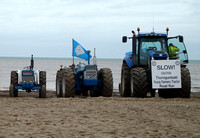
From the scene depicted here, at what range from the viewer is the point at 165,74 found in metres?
14.1

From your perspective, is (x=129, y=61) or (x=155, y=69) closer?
(x=155, y=69)

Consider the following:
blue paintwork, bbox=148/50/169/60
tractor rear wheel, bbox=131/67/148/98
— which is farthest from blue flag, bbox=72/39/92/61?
tractor rear wheel, bbox=131/67/148/98

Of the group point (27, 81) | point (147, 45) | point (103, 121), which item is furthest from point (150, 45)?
point (103, 121)

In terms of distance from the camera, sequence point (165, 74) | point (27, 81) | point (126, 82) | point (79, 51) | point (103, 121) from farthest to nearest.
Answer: point (79, 51) → point (27, 81) → point (126, 82) → point (165, 74) → point (103, 121)

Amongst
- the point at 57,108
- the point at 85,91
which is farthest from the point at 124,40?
the point at 57,108

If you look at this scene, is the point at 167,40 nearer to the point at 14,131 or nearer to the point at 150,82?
the point at 150,82

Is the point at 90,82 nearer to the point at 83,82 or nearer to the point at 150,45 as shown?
the point at 83,82

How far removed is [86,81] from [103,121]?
783cm

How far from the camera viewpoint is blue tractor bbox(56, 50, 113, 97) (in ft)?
50.4

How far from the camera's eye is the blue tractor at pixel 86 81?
605 inches

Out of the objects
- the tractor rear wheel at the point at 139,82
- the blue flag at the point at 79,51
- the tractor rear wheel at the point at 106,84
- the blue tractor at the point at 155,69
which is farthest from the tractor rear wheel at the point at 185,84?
the blue flag at the point at 79,51

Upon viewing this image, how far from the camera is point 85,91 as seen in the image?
17.7 m

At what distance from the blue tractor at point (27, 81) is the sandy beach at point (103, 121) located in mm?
6433

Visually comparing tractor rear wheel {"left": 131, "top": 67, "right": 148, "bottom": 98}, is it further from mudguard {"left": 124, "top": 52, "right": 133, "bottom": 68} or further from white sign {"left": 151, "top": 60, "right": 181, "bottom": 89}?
mudguard {"left": 124, "top": 52, "right": 133, "bottom": 68}
